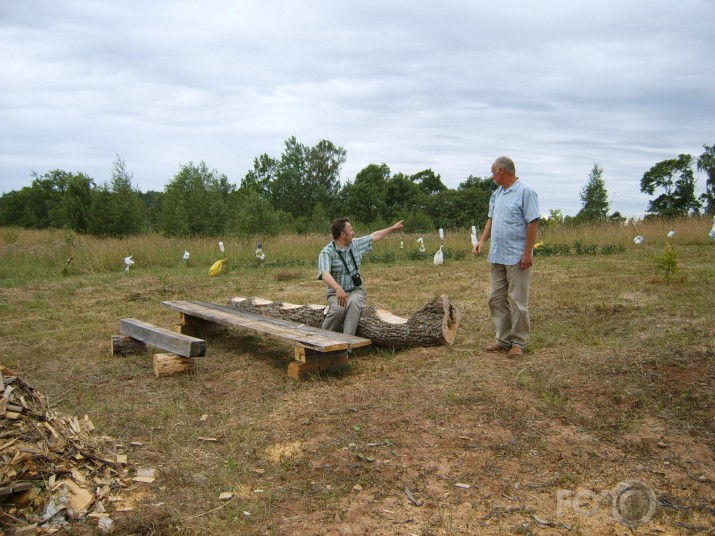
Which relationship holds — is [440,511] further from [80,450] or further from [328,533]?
[80,450]

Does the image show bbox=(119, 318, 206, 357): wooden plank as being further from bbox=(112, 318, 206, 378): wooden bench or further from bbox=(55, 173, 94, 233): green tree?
bbox=(55, 173, 94, 233): green tree

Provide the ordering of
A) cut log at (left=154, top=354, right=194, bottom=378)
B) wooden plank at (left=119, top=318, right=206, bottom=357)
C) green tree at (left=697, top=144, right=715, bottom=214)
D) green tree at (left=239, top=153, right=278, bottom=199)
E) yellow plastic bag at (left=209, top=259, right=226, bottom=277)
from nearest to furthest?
1. wooden plank at (left=119, top=318, right=206, bottom=357)
2. cut log at (left=154, top=354, right=194, bottom=378)
3. yellow plastic bag at (left=209, top=259, right=226, bottom=277)
4. green tree at (left=697, top=144, right=715, bottom=214)
5. green tree at (left=239, top=153, right=278, bottom=199)

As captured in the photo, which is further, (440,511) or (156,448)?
(156,448)

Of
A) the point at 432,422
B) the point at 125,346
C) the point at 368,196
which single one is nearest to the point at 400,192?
the point at 368,196

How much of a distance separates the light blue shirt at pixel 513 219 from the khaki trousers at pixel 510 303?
4.8 inches

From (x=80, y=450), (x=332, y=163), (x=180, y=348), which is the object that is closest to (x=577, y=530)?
(x=80, y=450)

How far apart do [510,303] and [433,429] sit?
1.86m

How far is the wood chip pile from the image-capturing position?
108 inches

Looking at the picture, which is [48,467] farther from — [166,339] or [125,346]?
[125,346]

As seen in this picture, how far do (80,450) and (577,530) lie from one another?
2.84m

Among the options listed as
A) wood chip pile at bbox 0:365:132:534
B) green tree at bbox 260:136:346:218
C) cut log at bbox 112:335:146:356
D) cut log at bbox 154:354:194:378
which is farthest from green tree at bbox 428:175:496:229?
wood chip pile at bbox 0:365:132:534

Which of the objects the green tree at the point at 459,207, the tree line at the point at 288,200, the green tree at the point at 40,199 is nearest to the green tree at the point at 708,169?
the tree line at the point at 288,200

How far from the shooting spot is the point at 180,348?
5273mm

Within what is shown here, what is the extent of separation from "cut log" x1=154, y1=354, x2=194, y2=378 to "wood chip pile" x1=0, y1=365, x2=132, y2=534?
167 cm
